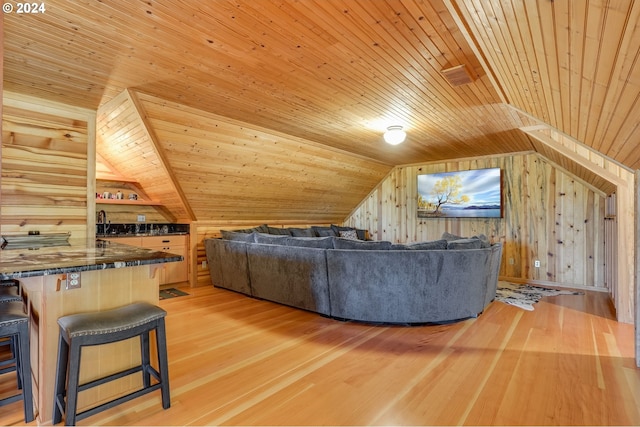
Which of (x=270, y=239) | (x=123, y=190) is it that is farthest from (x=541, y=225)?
(x=123, y=190)

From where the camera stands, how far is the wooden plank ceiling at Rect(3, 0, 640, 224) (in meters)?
1.66

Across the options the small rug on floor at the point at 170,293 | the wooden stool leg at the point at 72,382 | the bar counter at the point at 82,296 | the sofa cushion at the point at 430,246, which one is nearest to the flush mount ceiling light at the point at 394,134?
the sofa cushion at the point at 430,246

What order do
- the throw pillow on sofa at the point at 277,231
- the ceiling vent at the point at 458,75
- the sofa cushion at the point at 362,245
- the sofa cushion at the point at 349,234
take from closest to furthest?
the ceiling vent at the point at 458,75 → the sofa cushion at the point at 362,245 → the throw pillow on sofa at the point at 277,231 → the sofa cushion at the point at 349,234

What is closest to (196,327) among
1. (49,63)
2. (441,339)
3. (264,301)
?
(264,301)

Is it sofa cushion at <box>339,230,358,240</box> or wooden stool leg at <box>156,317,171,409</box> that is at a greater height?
sofa cushion at <box>339,230,358,240</box>

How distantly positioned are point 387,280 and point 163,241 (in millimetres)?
3471

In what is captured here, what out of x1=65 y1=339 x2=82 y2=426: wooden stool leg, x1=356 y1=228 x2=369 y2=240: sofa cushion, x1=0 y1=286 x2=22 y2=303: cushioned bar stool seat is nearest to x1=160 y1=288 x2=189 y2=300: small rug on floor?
x1=0 y1=286 x2=22 y2=303: cushioned bar stool seat

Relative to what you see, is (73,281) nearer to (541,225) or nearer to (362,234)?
(362,234)

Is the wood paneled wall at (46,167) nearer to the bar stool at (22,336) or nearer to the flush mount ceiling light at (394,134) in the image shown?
the bar stool at (22,336)

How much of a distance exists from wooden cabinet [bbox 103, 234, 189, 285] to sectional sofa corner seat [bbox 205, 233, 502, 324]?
83.6 inches

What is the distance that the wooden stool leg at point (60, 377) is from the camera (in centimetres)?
180

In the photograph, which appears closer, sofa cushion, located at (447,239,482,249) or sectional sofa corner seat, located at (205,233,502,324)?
sectional sofa corner seat, located at (205,233,502,324)

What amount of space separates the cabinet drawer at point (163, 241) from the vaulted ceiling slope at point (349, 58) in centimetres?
199

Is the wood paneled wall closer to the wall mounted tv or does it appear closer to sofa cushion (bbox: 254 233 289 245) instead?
sofa cushion (bbox: 254 233 289 245)
